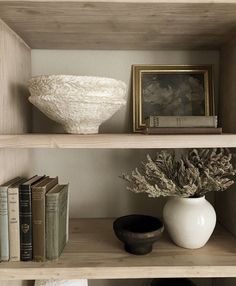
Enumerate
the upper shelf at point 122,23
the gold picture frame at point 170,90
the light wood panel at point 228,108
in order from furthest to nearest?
the gold picture frame at point 170,90 → the light wood panel at point 228,108 → the upper shelf at point 122,23

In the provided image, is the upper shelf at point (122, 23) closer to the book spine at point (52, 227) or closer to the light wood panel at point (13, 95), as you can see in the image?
the light wood panel at point (13, 95)

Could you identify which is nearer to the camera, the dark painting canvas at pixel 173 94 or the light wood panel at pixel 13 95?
the light wood panel at pixel 13 95

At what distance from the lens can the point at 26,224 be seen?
748mm

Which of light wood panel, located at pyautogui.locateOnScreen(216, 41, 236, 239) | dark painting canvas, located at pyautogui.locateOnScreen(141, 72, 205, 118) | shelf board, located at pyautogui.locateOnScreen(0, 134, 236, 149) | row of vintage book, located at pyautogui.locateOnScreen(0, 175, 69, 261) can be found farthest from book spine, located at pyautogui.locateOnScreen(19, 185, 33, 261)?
light wood panel, located at pyautogui.locateOnScreen(216, 41, 236, 239)

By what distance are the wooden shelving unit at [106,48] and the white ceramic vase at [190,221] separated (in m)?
0.03

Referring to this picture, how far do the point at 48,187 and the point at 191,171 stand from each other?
1.31 feet

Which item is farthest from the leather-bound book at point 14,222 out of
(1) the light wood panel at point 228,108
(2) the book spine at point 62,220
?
(1) the light wood panel at point 228,108

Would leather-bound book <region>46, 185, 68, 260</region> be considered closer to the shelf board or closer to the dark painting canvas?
the shelf board

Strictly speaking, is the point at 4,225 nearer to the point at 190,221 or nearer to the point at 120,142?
the point at 120,142

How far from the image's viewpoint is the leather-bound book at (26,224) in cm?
74

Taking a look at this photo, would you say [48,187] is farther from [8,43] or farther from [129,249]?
[8,43]

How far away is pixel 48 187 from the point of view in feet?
Result: 2.59

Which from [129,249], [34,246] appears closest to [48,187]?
[34,246]

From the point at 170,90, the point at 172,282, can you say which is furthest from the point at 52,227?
the point at 170,90
